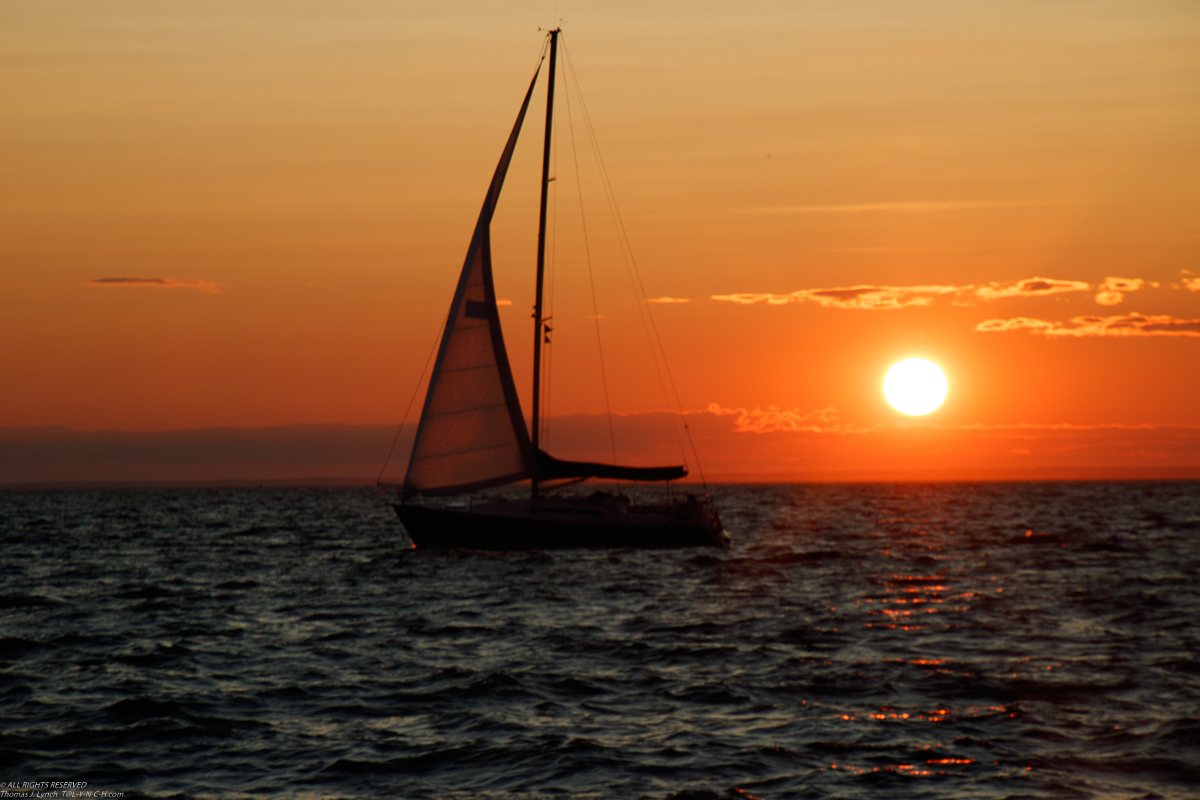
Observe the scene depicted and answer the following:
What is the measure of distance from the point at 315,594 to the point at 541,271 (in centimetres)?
1533

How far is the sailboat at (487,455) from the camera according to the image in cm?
4147

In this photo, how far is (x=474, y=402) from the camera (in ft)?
137

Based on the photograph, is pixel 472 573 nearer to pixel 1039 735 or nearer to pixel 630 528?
pixel 630 528

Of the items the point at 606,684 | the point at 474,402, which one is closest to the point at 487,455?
the point at 474,402

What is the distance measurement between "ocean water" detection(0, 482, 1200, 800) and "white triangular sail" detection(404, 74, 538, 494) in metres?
3.88

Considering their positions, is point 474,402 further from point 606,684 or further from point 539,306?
point 606,684

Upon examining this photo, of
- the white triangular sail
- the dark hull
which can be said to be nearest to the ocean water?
the dark hull

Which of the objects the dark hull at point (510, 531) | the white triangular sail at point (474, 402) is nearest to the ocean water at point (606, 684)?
the dark hull at point (510, 531)

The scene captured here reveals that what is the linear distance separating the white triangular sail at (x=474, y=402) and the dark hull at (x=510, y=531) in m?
1.05

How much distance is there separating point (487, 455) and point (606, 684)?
23495 mm

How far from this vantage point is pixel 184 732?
16.4 m

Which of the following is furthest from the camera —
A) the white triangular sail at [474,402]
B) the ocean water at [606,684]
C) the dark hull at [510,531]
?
the dark hull at [510,531]

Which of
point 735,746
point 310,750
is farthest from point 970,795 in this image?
point 310,750

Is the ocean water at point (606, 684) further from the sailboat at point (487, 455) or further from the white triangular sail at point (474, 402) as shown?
the white triangular sail at point (474, 402)
